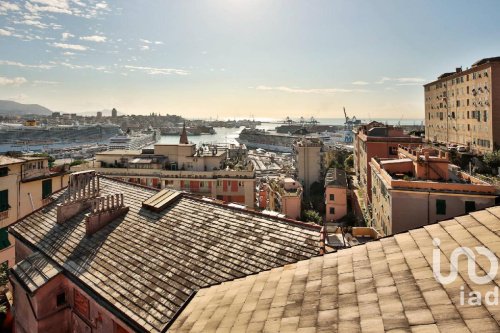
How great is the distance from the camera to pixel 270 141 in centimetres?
15275

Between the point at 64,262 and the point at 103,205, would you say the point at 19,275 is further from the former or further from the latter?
the point at 103,205

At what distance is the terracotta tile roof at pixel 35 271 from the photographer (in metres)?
9.73

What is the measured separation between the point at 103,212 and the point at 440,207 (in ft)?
61.9

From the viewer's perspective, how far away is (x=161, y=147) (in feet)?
132

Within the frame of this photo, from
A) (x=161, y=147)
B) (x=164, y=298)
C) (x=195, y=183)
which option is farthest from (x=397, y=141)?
(x=164, y=298)

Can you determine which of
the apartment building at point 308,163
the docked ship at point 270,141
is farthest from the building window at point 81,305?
the docked ship at point 270,141

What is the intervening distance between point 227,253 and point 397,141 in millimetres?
33142

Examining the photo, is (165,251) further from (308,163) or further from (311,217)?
(308,163)

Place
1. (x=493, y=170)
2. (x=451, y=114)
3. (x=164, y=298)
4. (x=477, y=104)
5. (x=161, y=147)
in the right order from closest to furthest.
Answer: (x=164, y=298)
(x=493, y=170)
(x=161, y=147)
(x=477, y=104)
(x=451, y=114)

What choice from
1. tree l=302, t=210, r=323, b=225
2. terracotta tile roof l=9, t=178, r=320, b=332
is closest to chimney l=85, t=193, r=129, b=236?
terracotta tile roof l=9, t=178, r=320, b=332

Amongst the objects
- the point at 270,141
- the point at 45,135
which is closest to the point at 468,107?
the point at 270,141

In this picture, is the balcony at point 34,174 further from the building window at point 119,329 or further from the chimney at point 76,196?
the building window at point 119,329

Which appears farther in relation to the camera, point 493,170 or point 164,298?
point 493,170

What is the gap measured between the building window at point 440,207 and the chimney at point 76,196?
19.1 meters
